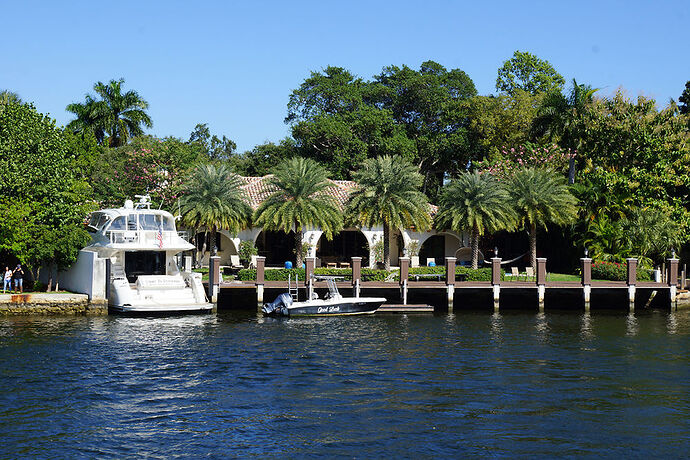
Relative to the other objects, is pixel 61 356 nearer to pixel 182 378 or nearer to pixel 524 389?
pixel 182 378

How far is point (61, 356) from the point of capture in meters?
27.6

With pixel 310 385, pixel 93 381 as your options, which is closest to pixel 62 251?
pixel 93 381

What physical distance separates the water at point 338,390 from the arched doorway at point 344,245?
23.8 m

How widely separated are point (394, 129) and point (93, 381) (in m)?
52.1

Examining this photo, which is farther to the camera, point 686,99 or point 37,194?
point 686,99

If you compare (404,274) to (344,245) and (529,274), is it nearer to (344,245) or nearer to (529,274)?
(529,274)

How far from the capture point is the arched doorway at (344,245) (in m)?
59.4

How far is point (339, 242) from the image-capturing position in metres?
59.9

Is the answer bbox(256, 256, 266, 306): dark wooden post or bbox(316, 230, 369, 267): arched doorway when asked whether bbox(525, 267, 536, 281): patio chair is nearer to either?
bbox(316, 230, 369, 267): arched doorway

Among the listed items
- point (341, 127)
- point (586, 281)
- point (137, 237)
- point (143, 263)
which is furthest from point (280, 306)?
point (341, 127)

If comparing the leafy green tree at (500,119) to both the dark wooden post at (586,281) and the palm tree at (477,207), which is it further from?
the dark wooden post at (586,281)

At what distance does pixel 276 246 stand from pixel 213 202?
1068cm

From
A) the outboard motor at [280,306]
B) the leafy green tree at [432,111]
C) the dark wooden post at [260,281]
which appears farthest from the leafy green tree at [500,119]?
the outboard motor at [280,306]

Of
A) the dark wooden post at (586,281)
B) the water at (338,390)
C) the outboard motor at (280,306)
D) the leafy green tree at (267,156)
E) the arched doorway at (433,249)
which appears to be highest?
the leafy green tree at (267,156)
